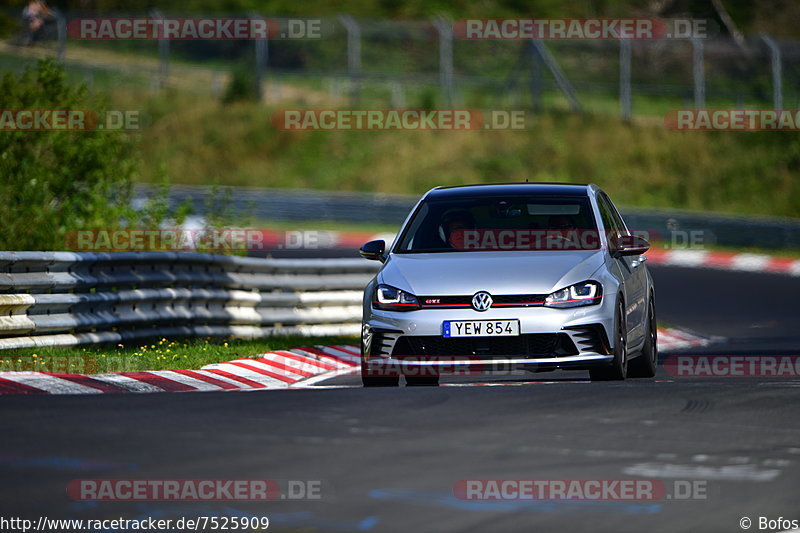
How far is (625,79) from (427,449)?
35.5 metres

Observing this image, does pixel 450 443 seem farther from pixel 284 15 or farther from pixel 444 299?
pixel 284 15

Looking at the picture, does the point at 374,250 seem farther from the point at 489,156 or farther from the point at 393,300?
the point at 489,156

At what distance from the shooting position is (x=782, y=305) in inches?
901

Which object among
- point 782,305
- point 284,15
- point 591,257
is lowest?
point 782,305

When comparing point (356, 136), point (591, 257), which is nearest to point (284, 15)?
point (356, 136)

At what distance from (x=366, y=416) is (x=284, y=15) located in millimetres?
64159

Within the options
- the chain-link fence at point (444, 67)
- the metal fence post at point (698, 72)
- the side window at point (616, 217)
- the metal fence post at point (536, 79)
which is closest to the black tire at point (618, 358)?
the side window at point (616, 217)

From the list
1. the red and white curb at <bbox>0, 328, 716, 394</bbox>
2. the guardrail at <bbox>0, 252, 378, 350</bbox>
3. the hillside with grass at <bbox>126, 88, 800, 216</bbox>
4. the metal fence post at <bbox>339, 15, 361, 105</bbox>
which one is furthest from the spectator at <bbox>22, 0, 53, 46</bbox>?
the red and white curb at <bbox>0, 328, 716, 394</bbox>

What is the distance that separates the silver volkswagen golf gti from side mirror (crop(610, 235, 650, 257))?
0.01 meters

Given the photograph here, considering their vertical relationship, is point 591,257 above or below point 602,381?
above

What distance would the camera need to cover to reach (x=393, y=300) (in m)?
11.0

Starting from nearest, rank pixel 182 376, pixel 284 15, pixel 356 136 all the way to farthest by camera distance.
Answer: pixel 182 376 < pixel 356 136 < pixel 284 15

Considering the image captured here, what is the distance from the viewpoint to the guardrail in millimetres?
12875

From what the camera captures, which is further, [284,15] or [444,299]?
[284,15]
